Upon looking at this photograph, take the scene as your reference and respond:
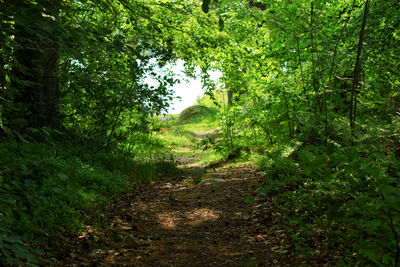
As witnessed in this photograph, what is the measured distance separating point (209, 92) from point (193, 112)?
657 inches

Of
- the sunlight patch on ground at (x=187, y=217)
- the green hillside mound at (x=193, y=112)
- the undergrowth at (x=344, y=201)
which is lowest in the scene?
the sunlight patch on ground at (x=187, y=217)

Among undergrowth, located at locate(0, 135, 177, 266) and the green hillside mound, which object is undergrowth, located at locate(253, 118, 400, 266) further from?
the green hillside mound

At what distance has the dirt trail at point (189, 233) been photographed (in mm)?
3633

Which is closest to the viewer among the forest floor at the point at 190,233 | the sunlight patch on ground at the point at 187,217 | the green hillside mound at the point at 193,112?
the forest floor at the point at 190,233

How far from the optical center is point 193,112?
2403 centimetres

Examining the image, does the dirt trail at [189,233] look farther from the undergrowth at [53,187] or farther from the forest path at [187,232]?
the undergrowth at [53,187]

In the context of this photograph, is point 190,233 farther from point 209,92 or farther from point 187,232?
point 209,92

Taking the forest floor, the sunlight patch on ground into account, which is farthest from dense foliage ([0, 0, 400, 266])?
the sunlight patch on ground

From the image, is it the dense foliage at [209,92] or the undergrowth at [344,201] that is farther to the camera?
the dense foliage at [209,92]

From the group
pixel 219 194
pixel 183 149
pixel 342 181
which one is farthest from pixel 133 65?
pixel 183 149

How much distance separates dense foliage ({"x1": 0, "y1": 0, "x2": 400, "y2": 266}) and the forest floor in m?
0.30

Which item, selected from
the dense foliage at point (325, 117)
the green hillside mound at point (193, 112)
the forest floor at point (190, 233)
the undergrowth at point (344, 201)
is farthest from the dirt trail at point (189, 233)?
the green hillside mound at point (193, 112)

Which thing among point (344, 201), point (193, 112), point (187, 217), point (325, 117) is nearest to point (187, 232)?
point (187, 217)

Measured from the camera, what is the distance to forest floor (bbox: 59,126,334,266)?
142 inches
